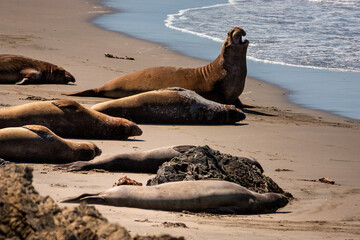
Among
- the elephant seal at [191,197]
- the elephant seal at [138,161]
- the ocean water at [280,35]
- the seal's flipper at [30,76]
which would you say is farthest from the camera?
the ocean water at [280,35]

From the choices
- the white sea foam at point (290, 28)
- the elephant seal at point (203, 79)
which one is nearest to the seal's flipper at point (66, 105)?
the elephant seal at point (203, 79)

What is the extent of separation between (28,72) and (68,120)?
470cm

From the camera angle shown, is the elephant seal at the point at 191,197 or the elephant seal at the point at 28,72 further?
the elephant seal at the point at 28,72

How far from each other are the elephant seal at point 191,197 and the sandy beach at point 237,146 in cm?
10

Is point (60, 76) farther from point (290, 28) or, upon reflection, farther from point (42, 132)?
point (290, 28)

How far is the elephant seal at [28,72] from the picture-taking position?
447 inches

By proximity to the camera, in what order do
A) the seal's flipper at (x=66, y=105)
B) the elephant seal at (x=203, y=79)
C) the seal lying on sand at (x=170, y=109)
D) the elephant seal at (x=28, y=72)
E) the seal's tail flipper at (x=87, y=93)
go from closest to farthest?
the seal's flipper at (x=66, y=105) → the seal lying on sand at (x=170, y=109) → the seal's tail flipper at (x=87, y=93) → the elephant seal at (x=203, y=79) → the elephant seal at (x=28, y=72)

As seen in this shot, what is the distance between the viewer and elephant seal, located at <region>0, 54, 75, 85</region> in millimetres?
11359

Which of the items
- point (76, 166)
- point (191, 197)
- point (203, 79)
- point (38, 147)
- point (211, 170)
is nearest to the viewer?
point (191, 197)

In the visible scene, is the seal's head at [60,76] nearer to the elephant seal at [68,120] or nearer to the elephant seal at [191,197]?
the elephant seal at [68,120]

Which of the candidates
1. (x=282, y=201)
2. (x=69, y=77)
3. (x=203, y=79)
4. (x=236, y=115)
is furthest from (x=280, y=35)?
(x=282, y=201)

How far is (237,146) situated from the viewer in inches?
314

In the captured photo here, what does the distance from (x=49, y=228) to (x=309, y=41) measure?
17.6m

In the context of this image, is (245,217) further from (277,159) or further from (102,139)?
(102,139)
